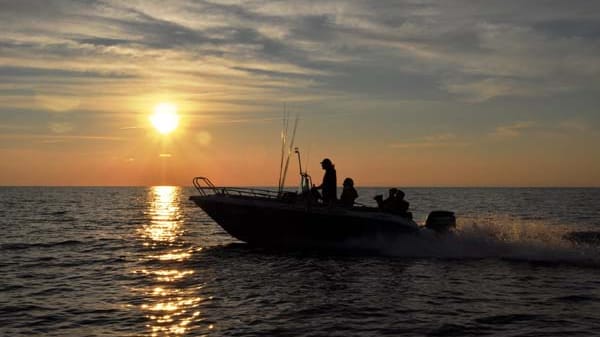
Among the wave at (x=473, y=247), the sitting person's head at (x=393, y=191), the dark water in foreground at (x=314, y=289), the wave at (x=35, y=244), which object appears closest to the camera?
the dark water in foreground at (x=314, y=289)

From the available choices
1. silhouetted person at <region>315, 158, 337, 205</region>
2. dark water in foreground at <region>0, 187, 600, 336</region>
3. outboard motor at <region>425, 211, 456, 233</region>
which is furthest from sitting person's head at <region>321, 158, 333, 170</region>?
outboard motor at <region>425, 211, 456, 233</region>

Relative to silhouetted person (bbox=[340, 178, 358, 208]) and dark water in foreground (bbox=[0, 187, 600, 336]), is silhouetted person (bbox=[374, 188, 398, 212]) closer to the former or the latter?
silhouetted person (bbox=[340, 178, 358, 208])

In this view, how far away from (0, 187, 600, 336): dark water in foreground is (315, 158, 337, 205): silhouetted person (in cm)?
168

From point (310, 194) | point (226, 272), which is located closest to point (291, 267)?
point (226, 272)

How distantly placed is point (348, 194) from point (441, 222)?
2.83 m

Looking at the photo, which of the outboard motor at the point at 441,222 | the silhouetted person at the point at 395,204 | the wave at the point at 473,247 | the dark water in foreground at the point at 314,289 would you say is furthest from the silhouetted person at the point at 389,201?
the outboard motor at the point at 441,222

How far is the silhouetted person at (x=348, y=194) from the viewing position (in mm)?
16188

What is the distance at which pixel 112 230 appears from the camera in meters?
28.4

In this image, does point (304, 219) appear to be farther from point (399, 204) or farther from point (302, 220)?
point (399, 204)

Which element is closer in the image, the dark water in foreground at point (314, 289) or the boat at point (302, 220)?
the dark water in foreground at point (314, 289)

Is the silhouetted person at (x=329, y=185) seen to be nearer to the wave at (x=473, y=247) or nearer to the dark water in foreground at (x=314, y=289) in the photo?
the wave at (x=473, y=247)

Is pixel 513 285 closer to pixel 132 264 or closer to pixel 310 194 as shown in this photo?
pixel 310 194

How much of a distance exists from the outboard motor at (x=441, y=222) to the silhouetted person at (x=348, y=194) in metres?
2.37

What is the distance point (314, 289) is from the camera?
37.6ft
